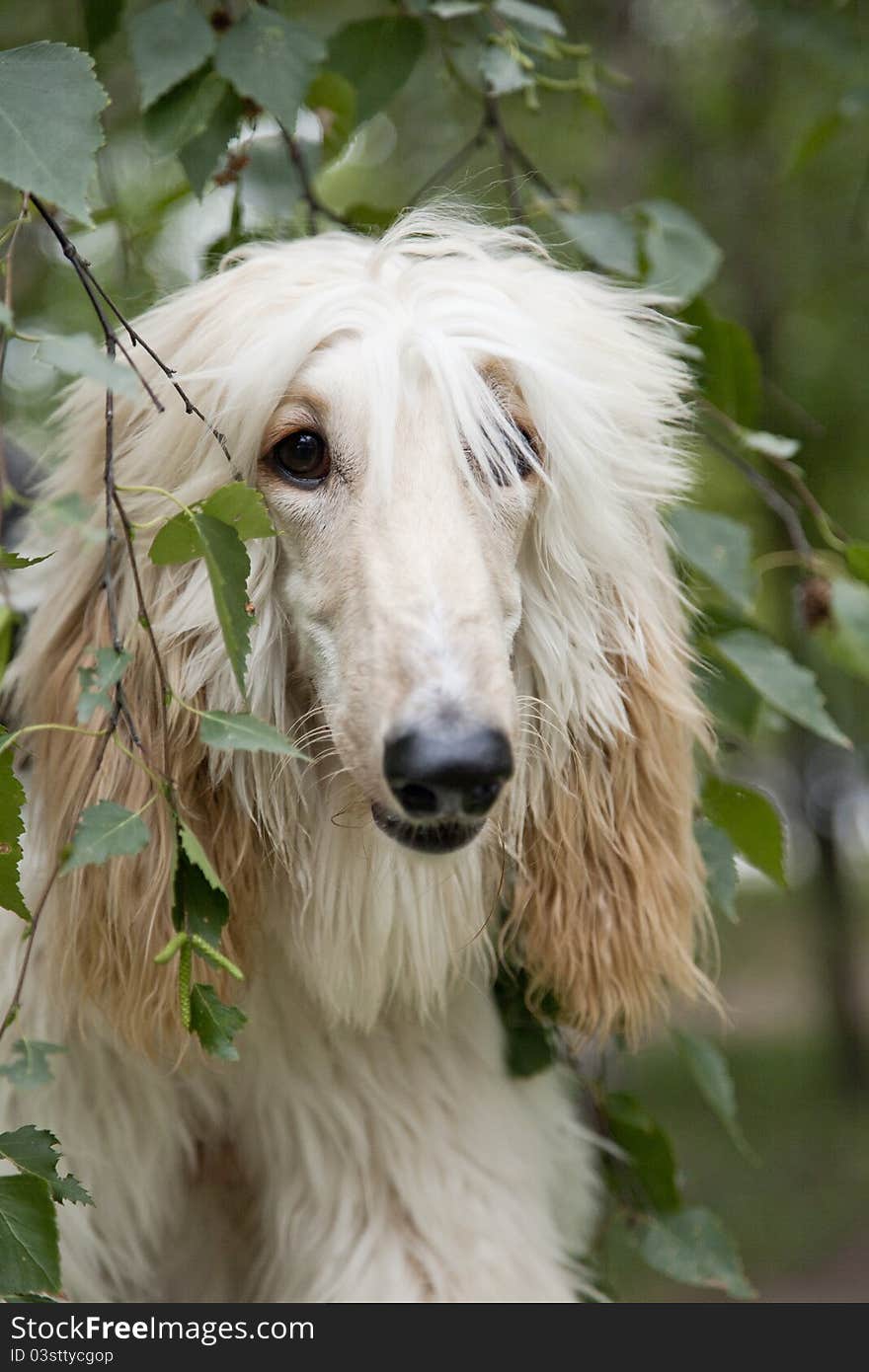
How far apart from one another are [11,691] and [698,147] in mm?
5023

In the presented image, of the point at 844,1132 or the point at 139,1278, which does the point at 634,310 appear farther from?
the point at 844,1132

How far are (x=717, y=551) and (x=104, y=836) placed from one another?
1101 mm

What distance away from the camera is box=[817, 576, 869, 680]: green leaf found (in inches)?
79.8

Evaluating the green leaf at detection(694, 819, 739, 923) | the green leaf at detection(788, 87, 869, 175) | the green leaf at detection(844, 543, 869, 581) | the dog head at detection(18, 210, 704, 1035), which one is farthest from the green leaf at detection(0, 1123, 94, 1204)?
the green leaf at detection(788, 87, 869, 175)

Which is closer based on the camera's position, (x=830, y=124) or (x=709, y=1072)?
(x=709, y=1072)

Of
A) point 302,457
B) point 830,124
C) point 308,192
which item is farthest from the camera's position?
point 830,124

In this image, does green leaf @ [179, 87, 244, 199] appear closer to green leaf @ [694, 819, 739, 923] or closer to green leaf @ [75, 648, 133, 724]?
green leaf @ [75, 648, 133, 724]

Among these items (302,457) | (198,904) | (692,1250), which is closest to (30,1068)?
(198,904)

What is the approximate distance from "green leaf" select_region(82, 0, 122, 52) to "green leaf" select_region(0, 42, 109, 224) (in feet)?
2.62

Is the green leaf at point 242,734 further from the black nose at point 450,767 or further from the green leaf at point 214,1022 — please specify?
the green leaf at point 214,1022

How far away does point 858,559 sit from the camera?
2.06 metres

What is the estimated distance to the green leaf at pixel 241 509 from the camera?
4.48ft

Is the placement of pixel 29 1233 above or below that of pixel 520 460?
below

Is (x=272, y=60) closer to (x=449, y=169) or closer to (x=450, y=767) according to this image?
(x=449, y=169)
